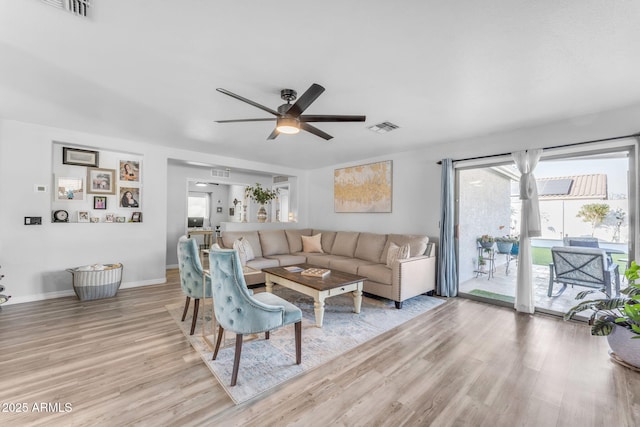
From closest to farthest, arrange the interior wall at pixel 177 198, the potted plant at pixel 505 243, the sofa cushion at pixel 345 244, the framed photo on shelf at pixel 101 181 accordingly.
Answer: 1. the framed photo on shelf at pixel 101 181
2. the potted plant at pixel 505 243
3. the sofa cushion at pixel 345 244
4. the interior wall at pixel 177 198

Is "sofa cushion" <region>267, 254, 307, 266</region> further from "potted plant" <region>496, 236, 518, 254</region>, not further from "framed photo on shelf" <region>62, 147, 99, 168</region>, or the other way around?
"potted plant" <region>496, 236, 518, 254</region>

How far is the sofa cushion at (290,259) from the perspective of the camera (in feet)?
15.8

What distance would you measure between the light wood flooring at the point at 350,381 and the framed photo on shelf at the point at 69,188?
1.87 metres

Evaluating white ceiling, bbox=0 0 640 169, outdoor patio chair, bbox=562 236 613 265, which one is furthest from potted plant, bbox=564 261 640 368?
white ceiling, bbox=0 0 640 169

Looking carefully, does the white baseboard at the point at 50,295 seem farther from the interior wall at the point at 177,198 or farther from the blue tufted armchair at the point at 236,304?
the blue tufted armchair at the point at 236,304

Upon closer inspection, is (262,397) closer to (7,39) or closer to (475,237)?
(7,39)

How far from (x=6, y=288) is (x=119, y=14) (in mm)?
4210

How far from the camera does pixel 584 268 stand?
3.33 meters

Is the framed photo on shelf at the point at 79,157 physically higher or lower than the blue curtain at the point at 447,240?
higher

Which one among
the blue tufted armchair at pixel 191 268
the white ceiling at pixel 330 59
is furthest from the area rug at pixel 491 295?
the blue tufted armchair at pixel 191 268

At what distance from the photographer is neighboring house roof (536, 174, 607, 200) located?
3275 mm

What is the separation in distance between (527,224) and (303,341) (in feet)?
10.9

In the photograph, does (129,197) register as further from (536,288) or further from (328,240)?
(536,288)

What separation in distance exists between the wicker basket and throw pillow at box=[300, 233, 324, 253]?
10.5ft
